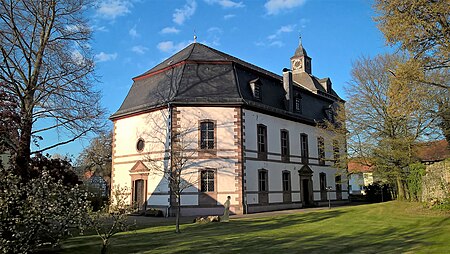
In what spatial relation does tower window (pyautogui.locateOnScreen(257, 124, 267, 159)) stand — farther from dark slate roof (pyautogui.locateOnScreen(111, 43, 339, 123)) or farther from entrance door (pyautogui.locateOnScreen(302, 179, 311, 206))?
entrance door (pyautogui.locateOnScreen(302, 179, 311, 206))

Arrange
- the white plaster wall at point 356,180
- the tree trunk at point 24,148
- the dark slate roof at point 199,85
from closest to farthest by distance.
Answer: the tree trunk at point 24,148 → the dark slate roof at point 199,85 → the white plaster wall at point 356,180

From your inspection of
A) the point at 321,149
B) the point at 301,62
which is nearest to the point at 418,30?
the point at 321,149

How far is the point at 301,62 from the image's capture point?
42.3 m

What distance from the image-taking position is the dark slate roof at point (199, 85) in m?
23.5

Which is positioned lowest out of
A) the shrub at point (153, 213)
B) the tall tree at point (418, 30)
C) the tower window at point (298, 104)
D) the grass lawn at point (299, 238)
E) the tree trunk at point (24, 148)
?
the grass lawn at point (299, 238)

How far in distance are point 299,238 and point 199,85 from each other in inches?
552

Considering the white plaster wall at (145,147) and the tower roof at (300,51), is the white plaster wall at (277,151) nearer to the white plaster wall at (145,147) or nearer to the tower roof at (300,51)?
the white plaster wall at (145,147)

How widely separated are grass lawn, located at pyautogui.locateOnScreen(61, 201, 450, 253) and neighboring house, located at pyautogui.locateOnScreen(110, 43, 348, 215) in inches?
241

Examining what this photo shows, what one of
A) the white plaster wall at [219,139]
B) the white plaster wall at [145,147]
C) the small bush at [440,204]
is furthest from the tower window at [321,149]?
the white plaster wall at [145,147]

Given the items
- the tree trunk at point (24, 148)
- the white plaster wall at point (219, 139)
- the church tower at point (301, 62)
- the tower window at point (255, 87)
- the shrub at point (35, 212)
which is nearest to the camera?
the shrub at point (35, 212)

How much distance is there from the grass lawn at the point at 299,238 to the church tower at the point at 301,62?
2703 centimetres

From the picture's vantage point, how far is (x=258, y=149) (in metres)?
24.8

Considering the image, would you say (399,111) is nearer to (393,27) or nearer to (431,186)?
(393,27)

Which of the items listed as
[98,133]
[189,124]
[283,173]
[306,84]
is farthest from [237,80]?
[306,84]
